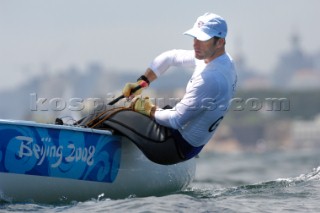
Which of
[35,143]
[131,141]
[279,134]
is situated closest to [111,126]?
[131,141]

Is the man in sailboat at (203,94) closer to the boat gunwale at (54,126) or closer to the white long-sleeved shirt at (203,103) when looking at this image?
the white long-sleeved shirt at (203,103)

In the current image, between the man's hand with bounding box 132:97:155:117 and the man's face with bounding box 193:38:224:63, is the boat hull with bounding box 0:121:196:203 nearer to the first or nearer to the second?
the man's hand with bounding box 132:97:155:117

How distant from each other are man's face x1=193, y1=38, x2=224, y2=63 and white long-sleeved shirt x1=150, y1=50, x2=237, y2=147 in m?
0.06

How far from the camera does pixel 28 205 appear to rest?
21.4ft

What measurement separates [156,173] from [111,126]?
2.45 ft

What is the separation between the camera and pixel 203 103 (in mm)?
6602

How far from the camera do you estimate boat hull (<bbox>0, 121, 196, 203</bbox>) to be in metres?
6.44

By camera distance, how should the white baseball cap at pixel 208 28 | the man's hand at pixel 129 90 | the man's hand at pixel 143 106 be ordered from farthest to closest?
the man's hand at pixel 129 90
the man's hand at pixel 143 106
the white baseball cap at pixel 208 28

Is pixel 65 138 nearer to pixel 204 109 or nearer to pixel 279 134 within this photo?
pixel 204 109

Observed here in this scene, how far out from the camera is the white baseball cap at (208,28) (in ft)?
21.4

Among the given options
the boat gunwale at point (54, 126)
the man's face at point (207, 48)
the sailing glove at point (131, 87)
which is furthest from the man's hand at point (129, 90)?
the man's face at point (207, 48)

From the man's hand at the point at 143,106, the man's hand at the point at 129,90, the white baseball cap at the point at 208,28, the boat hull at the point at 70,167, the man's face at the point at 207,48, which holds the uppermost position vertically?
the white baseball cap at the point at 208,28

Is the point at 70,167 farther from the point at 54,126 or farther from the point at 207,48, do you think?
the point at 207,48

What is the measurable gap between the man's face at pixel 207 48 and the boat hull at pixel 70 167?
101 centimetres
